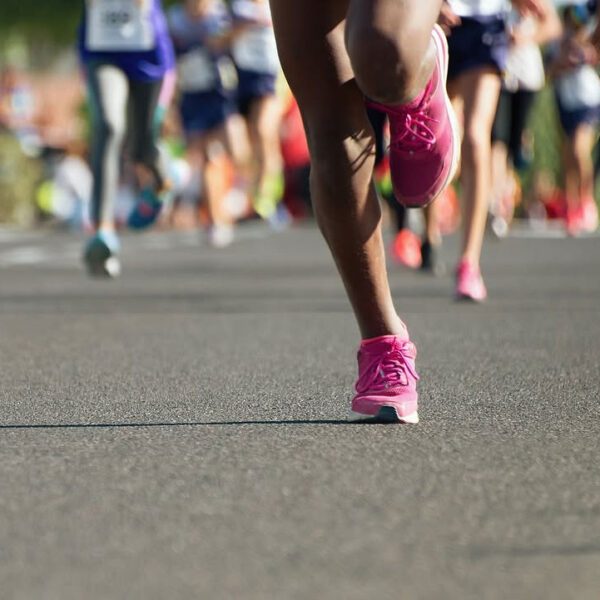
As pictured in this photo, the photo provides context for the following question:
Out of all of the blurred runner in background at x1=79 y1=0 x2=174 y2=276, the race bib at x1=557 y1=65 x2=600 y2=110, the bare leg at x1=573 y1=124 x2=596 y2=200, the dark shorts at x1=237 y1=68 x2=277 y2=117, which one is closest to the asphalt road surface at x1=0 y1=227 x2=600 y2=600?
the blurred runner in background at x1=79 y1=0 x2=174 y2=276

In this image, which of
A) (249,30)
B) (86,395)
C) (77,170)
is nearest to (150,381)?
(86,395)

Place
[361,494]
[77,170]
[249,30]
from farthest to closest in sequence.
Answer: [77,170] → [249,30] → [361,494]

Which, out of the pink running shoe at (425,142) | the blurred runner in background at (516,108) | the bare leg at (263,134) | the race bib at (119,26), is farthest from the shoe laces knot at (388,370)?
the bare leg at (263,134)

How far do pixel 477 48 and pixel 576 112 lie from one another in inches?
300

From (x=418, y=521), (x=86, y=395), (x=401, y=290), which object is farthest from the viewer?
(x=401, y=290)

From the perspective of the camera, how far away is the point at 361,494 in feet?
9.66

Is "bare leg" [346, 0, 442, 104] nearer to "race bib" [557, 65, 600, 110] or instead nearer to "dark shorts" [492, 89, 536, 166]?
"dark shorts" [492, 89, 536, 166]

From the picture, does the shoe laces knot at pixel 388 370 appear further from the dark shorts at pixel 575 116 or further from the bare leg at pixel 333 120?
the dark shorts at pixel 575 116

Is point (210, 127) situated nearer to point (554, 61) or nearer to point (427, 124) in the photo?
point (554, 61)

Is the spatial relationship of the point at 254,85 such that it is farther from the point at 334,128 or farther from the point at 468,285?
the point at 334,128

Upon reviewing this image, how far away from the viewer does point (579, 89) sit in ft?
47.6

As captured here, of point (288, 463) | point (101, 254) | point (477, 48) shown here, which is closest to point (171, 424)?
point (288, 463)

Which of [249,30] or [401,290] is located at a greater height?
[249,30]

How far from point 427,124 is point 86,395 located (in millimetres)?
1230
